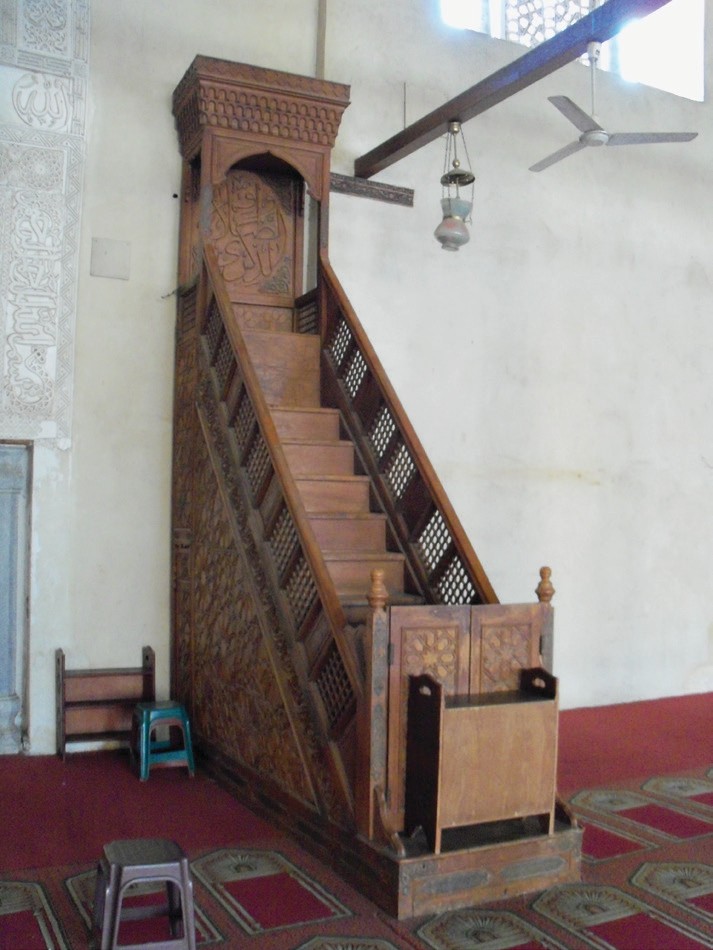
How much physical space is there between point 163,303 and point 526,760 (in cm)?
346

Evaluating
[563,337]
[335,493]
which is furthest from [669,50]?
[335,493]

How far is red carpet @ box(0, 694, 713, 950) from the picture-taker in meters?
3.17

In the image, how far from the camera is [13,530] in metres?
5.46

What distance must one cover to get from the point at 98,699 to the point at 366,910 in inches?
97.9

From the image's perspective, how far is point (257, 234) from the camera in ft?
19.6

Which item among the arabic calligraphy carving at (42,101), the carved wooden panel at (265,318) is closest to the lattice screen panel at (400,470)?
the carved wooden panel at (265,318)

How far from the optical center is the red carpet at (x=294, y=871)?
317 cm

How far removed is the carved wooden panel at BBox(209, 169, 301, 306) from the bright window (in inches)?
76.0

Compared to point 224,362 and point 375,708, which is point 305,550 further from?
point 224,362

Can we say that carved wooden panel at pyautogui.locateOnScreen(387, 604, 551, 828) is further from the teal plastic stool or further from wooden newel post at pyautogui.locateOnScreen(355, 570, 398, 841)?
the teal plastic stool

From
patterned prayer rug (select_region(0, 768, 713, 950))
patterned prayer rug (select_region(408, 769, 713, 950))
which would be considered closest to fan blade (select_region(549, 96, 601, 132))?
patterned prayer rug (select_region(408, 769, 713, 950))

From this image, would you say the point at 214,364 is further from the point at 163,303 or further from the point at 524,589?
the point at 524,589

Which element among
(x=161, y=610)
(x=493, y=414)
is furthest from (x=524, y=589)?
(x=161, y=610)

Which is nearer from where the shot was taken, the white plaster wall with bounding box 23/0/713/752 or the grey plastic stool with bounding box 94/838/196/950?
the grey plastic stool with bounding box 94/838/196/950
